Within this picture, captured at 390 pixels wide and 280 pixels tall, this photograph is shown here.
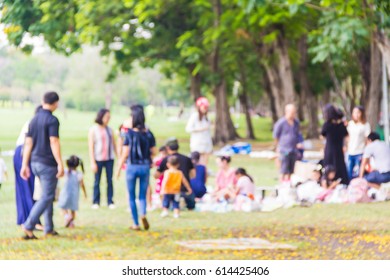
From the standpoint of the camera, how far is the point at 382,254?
32.0 feet

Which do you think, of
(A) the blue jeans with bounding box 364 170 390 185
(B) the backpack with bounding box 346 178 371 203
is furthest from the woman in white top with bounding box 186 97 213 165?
(A) the blue jeans with bounding box 364 170 390 185

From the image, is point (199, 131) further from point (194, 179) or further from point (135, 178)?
point (135, 178)

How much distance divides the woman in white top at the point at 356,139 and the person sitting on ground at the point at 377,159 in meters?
1.18

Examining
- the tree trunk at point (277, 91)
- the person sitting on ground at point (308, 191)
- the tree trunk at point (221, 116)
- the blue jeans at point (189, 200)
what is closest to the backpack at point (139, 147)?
the blue jeans at point (189, 200)

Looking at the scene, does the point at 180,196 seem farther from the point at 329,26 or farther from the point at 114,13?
the point at 114,13

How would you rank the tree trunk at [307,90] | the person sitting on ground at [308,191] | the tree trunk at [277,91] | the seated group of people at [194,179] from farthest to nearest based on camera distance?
the tree trunk at [307,90] < the tree trunk at [277,91] < the person sitting on ground at [308,191] < the seated group of people at [194,179]

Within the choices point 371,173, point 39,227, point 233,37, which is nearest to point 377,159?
point 371,173

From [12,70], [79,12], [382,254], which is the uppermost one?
[79,12]

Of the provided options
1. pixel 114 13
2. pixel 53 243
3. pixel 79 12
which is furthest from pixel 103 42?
pixel 53 243

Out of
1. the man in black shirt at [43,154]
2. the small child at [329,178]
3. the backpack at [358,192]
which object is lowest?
the backpack at [358,192]

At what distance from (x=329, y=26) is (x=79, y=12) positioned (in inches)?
314

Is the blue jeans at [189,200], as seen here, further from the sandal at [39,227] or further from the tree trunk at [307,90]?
the tree trunk at [307,90]

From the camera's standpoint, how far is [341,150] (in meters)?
15.7

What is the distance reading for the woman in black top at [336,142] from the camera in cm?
1560
